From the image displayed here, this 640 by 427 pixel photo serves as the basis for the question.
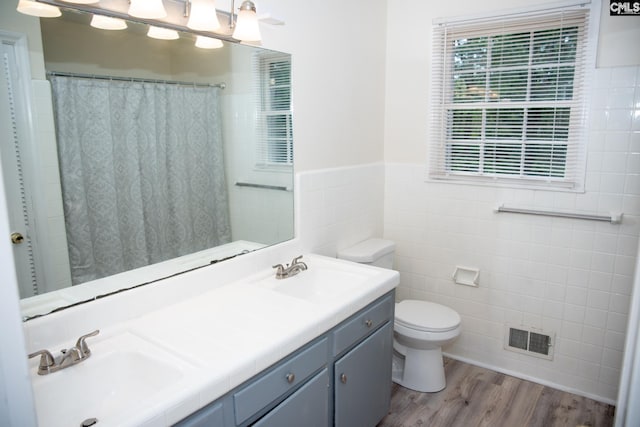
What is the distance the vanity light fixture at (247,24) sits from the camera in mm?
1841

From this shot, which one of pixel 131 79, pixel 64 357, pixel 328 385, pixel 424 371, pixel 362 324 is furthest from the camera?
pixel 424 371

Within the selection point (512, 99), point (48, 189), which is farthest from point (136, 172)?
point (512, 99)

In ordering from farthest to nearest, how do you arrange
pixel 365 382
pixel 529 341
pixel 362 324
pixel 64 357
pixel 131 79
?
pixel 529 341 → pixel 365 382 → pixel 362 324 → pixel 131 79 → pixel 64 357

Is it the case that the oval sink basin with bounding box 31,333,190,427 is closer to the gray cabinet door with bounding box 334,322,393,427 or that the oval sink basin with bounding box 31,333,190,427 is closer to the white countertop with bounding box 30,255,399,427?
the white countertop with bounding box 30,255,399,427

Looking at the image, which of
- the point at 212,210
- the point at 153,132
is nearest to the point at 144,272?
the point at 212,210

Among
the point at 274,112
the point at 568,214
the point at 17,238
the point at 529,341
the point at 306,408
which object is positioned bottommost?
the point at 529,341

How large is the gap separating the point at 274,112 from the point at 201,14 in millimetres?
656

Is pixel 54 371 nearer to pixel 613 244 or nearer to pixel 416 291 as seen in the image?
pixel 416 291

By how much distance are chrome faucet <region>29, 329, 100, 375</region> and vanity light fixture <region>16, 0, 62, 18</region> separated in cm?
101

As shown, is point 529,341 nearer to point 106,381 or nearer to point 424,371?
point 424,371

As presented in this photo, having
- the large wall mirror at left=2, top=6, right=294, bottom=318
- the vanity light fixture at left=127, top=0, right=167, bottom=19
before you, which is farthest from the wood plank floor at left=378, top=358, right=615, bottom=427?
the vanity light fixture at left=127, top=0, right=167, bottom=19

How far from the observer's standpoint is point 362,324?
199cm

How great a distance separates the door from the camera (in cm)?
130

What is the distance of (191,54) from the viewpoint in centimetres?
183
